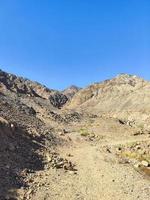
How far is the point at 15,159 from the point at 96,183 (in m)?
5.66

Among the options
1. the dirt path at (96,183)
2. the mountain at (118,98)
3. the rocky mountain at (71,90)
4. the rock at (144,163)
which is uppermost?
the rocky mountain at (71,90)

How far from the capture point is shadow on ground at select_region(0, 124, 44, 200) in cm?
2706

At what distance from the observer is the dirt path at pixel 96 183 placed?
91.6 ft

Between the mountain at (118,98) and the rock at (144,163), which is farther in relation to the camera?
the mountain at (118,98)

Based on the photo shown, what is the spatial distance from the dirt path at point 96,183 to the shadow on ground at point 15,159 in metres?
1.34

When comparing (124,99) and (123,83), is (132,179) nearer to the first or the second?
(124,99)

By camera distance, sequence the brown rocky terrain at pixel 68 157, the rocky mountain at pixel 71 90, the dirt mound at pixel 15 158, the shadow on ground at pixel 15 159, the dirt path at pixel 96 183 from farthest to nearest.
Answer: the rocky mountain at pixel 71 90
the brown rocky terrain at pixel 68 157
the dirt path at pixel 96 183
the dirt mound at pixel 15 158
the shadow on ground at pixel 15 159

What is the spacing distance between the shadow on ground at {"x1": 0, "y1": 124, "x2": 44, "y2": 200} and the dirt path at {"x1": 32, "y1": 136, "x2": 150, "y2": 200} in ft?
4.39

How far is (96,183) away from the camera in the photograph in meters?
30.6

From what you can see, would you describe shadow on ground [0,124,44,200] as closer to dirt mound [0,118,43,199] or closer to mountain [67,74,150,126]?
dirt mound [0,118,43,199]

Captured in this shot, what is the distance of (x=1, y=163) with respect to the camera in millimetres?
29844

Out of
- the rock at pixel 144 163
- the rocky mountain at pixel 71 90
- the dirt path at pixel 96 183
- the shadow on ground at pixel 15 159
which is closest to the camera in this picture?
the shadow on ground at pixel 15 159

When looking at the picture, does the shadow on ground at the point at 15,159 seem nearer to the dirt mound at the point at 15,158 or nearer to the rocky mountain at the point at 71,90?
the dirt mound at the point at 15,158

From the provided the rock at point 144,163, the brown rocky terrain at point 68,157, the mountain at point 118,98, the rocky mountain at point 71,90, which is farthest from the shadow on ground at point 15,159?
the rocky mountain at point 71,90
